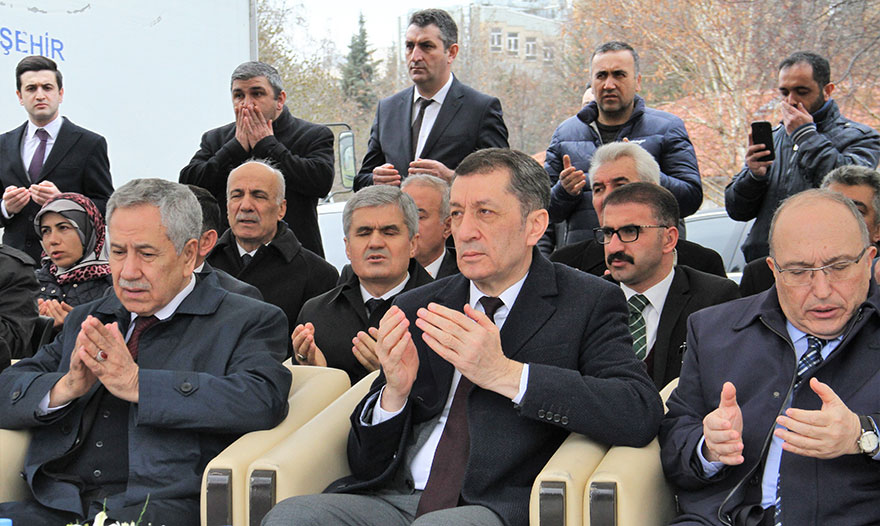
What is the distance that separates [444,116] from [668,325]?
1944 millimetres

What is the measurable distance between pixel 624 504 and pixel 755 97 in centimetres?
1230

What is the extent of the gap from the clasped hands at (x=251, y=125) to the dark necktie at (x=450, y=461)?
2.80 m

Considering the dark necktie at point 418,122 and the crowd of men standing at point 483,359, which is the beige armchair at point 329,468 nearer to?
the crowd of men standing at point 483,359

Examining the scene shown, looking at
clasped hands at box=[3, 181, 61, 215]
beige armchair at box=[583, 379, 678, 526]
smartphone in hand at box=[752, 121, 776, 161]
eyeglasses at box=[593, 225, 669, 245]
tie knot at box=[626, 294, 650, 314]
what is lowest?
beige armchair at box=[583, 379, 678, 526]

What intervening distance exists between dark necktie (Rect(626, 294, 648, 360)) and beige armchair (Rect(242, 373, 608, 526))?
1.04 metres

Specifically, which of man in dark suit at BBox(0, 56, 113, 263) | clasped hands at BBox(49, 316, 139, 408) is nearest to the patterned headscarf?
man in dark suit at BBox(0, 56, 113, 263)

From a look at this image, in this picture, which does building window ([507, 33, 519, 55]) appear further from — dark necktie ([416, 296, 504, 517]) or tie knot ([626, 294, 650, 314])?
dark necktie ([416, 296, 504, 517])

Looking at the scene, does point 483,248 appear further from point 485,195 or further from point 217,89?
point 217,89

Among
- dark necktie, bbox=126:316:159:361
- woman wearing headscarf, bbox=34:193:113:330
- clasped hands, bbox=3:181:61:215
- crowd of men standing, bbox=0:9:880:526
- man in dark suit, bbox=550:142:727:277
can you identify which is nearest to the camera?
crowd of men standing, bbox=0:9:880:526

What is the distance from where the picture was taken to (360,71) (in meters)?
28.6

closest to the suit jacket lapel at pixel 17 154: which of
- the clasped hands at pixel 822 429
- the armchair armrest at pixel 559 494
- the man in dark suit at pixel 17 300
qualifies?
the man in dark suit at pixel 17 300

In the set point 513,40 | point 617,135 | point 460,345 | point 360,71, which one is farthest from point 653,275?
point 513,40

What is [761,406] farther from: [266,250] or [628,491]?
[266,250]

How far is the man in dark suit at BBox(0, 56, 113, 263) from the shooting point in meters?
5.65
